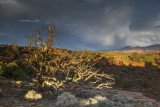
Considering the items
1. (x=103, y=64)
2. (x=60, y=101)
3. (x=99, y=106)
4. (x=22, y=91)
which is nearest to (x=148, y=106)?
(x=99, y=106)

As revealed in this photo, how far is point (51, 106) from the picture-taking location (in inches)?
175

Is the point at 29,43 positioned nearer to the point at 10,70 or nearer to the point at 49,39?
the point at 49,39

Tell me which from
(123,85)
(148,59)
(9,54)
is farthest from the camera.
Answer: (148,59)

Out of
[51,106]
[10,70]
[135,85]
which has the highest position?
[10,70]

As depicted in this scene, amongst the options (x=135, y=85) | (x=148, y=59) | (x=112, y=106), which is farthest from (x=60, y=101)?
(x=148, y=59)

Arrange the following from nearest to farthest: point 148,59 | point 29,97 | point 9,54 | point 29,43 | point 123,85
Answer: point 29,97 → point 29,43 → point 123,85 → point 9,54 → point 148,59

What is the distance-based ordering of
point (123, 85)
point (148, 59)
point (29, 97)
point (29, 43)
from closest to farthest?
1. point (29, 97)
2. point (29, 43)
3. point (123, 85)
4. point (148, 59)

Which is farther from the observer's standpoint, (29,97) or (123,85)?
(123,85)

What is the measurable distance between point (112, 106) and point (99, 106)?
62 centimetres

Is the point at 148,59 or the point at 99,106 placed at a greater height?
the point at 148,59

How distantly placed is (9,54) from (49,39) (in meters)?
15.9

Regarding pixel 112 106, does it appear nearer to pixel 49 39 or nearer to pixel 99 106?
pixel 99 106

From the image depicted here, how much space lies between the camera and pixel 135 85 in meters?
11.8

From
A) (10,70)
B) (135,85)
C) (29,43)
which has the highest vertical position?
(29,43)
